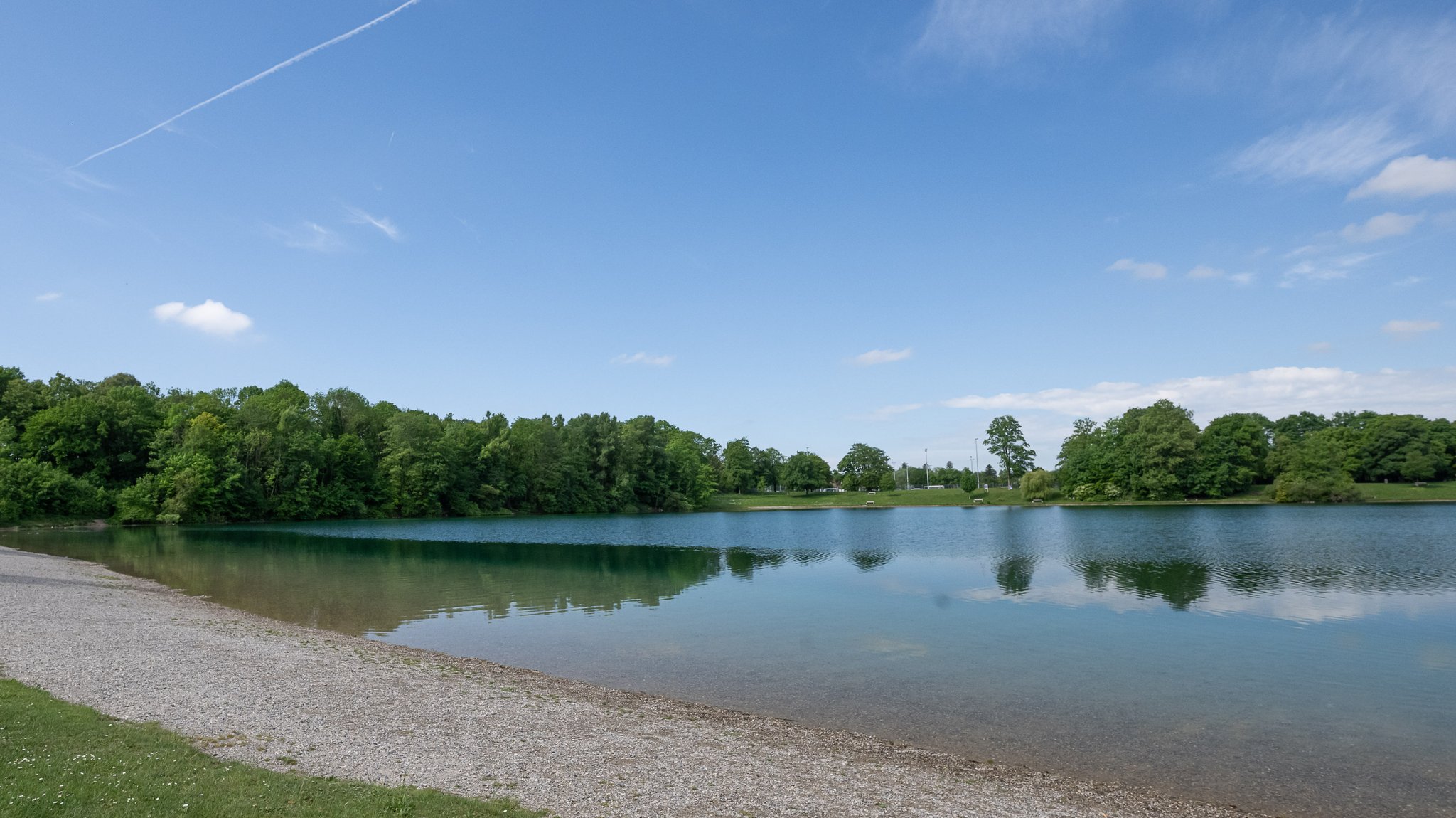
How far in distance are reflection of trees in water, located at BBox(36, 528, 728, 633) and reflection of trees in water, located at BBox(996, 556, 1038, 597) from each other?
458 inches

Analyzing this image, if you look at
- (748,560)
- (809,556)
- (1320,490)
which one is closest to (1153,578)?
(809,556)

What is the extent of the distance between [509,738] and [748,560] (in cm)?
3103

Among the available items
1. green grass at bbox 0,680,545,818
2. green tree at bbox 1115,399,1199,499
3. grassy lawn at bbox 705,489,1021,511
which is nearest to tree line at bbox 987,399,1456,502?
green tree at bbox 1115,399,1199,499

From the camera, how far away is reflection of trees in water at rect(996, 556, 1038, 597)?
2772 centimetres

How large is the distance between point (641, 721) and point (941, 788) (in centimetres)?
459

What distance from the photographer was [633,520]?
82.9 m

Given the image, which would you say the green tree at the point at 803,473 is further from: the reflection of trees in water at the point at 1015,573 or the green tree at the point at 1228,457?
the reflection of trees in water at the point at 1015,573

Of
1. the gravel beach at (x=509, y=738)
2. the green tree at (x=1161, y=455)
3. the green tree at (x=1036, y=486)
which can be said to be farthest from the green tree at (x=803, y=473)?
the gravel beach at (x=509, y=738)

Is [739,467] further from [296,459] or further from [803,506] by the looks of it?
[296,459]

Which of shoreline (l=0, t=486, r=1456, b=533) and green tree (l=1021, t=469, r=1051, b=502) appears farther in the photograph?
green tree (l=1021, t=469, r=1051, b=502)

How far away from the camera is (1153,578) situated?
29.5 meters

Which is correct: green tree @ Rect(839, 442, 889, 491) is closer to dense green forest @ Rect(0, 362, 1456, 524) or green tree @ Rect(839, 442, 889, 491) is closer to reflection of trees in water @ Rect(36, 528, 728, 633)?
dense green forest @ Rect(0, 362, 1456, 524)

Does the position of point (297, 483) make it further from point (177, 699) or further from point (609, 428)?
point (177, 699)

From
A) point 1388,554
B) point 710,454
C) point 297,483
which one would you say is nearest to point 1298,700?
point 1388,554
